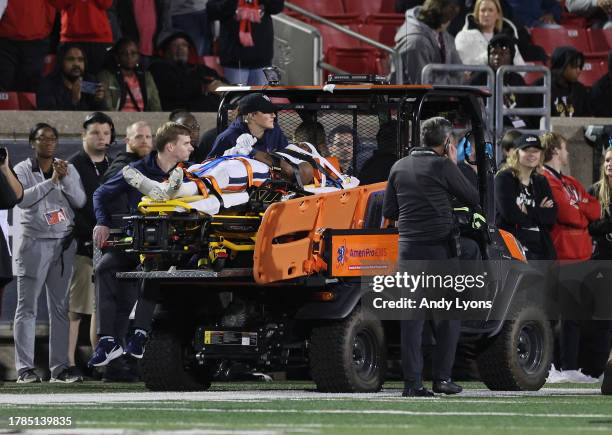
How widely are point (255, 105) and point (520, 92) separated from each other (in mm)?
5836

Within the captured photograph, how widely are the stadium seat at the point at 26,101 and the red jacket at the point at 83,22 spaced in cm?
67

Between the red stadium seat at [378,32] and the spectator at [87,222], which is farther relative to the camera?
the red stadium seat at [378,32]

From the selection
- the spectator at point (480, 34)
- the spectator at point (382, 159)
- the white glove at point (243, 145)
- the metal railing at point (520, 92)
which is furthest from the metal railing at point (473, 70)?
the white glove at point (243, 145)

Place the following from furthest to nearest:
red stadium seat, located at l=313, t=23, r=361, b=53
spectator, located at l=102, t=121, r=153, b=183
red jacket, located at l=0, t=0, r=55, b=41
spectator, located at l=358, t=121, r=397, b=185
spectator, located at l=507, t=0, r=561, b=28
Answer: spectator, located at l=507, t=0, r=561, b=28 → red stadium seat, located at l=313, t=23, r=361, b=53 → red jacket, located at l=0, t=0, r=55, b=41 → spectator, located at l=102, t=121, r=153, b=183 → spectator, located at l=358, t=121, r=397, b=185

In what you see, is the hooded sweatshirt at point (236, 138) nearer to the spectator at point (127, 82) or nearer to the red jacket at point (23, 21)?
the spectator at point (127, 82)

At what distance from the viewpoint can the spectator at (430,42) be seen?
59.1 ft

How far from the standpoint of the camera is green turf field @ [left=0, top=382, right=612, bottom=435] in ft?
29.8

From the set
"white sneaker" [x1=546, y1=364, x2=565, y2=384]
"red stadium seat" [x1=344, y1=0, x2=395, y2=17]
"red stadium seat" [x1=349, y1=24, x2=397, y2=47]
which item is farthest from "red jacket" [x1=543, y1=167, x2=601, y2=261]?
"red stadium seat" [x1=344, y1=0, x2=395, y2=17]

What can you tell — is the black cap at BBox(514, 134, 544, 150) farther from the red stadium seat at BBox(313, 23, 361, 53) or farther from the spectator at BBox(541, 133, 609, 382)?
the red stadium seat at BBox(313, 23, 361, 53)

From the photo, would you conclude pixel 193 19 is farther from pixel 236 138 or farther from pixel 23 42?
pixel 236 138

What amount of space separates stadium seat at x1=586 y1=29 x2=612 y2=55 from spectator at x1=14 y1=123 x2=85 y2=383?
976 centimetres

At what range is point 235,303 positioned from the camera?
12.7 m

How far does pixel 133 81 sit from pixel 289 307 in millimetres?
5306

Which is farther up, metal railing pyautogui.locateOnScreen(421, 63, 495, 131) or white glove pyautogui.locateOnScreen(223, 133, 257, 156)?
metal railing pyautogui.locateOnScreen(421, 63, 495, 131)
